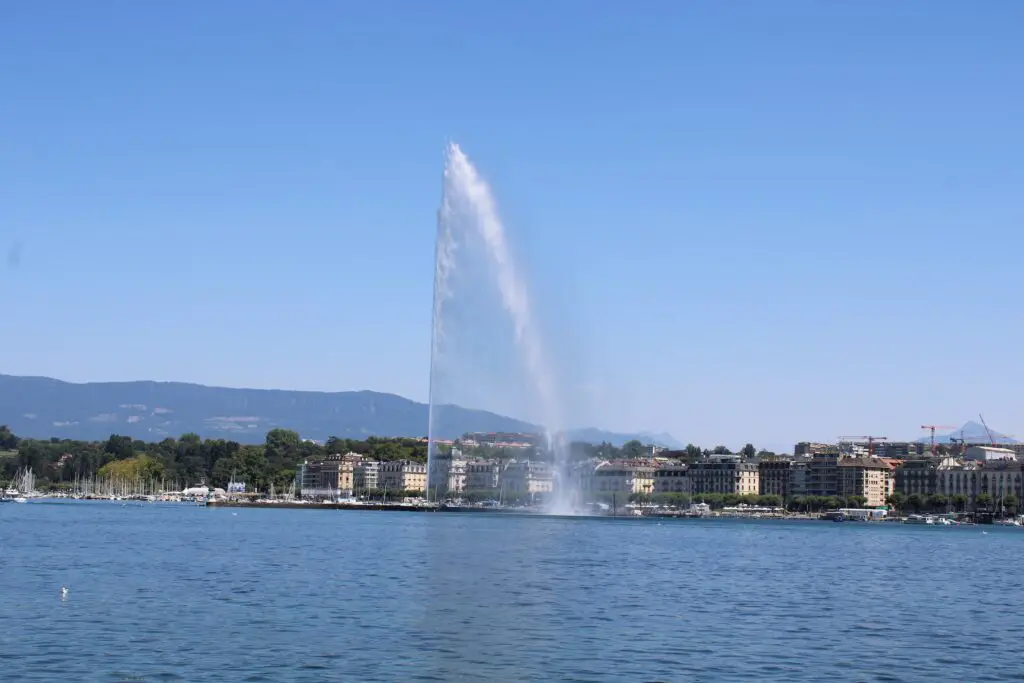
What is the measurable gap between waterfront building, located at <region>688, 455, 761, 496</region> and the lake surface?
387ft

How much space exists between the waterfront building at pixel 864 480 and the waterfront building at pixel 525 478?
45006 mm

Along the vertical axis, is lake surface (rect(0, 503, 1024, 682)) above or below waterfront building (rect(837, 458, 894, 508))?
below

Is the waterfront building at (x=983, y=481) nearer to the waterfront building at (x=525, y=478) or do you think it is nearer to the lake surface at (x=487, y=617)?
the waterfront building at (x=525, y=478)

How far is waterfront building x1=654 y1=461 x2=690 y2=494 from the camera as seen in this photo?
171500 millimetres

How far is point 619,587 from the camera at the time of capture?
34.6 meters

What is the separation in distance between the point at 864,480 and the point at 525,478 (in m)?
49.4

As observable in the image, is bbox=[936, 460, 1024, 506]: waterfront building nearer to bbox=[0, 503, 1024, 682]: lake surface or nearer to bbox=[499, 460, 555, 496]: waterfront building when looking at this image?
bbox=[499, 460, 555, 496]: waterfront building

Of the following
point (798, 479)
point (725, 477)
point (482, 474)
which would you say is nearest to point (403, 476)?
point (725, 477)

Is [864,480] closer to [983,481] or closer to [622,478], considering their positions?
[983,481]

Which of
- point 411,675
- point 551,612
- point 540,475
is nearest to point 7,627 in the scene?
point 411,675

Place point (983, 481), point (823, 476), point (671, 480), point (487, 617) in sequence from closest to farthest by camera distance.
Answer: point (487, 617)
point (983, 481)
point (823, 476)
point (671, 480)

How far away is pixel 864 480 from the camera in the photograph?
156m

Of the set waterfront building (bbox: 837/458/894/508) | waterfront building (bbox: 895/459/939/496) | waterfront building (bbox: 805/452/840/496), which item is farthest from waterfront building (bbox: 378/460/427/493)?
waterfront building (bbox: 895/459/939/496)

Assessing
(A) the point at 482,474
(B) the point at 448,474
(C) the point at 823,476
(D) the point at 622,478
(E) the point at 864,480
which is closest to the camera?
(A) the point at 482,474
